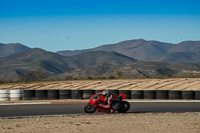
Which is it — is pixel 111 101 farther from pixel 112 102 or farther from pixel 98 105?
pixel 98 105

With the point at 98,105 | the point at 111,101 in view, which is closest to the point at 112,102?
the point at 111,101

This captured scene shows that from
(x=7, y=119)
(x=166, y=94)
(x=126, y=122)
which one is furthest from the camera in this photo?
(x=166, y=94)

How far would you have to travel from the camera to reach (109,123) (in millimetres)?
12367

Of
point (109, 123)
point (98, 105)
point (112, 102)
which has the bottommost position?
point (109, 123)

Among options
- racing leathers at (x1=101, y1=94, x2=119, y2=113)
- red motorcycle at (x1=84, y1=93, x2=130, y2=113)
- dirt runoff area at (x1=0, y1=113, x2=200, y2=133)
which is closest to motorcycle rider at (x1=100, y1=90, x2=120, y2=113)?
racing leathers at (x1=101, y1=94, x2=119, y2=113)

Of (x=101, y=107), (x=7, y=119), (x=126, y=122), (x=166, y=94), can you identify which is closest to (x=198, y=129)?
(x=126, y=122)

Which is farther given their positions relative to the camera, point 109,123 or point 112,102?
point 112,102

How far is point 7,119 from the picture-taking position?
13.7m

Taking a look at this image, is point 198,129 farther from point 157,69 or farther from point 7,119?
point 157,69

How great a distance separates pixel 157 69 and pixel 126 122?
4734 inches

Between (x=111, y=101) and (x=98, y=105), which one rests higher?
(x=111, y=101)

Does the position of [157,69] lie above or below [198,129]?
above

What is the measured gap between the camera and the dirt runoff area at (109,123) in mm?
11039

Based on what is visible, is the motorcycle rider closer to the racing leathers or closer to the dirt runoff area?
the racing leathers
